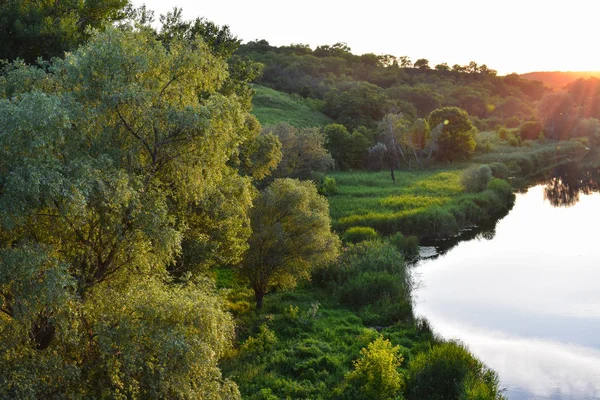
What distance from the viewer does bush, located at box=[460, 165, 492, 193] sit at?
55.3m

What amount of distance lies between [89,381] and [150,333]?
2070mm

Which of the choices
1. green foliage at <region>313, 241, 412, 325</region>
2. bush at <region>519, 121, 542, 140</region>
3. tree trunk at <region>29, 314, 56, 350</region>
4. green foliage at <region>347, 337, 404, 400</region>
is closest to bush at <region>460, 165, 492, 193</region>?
green foliage at <region>313, 241, 412, 325</region>

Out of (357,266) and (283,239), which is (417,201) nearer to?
(357,266)

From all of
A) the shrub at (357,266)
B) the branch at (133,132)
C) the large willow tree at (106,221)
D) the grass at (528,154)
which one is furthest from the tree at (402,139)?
the branch at (133,132)

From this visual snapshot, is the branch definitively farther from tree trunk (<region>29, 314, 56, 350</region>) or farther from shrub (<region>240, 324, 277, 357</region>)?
shrub (<region>240, 324, 277, 357</region>)

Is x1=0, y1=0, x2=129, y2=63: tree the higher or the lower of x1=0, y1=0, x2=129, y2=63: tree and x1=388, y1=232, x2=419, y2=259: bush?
the higher

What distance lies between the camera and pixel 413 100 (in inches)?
4508

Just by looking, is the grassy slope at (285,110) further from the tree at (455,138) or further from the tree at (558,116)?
the tree at (558,116)

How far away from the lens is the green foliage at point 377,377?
729 inches

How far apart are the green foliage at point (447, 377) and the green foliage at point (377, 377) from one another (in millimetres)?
744

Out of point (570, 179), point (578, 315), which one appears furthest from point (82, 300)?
point (570, 179)

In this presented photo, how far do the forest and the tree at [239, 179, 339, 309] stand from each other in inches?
3.7

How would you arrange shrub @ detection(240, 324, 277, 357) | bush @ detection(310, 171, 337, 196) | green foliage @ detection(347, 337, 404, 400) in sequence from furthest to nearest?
bush @ detection(310, 171, 337, 196), shrub @ detection(240, 324, 277, 357), green foliage @ detection(347, 337, 404, 400)

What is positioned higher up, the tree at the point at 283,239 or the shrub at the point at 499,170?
the tree at the point at 283,239
